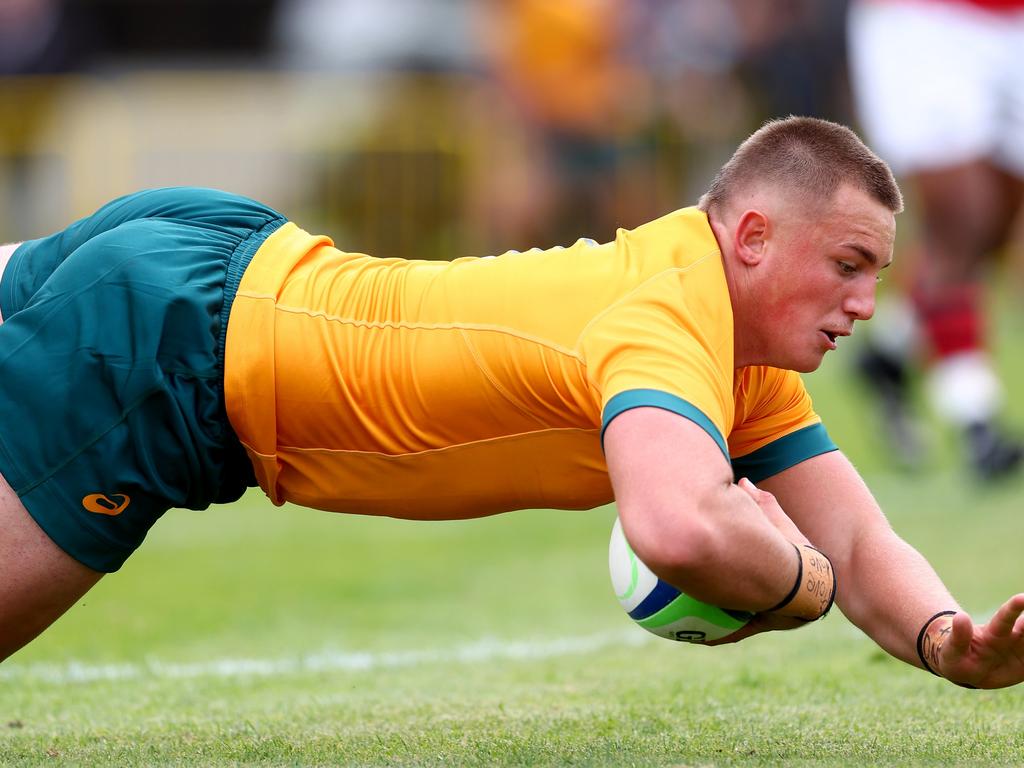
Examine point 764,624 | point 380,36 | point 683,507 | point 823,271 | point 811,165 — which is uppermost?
point 811,165

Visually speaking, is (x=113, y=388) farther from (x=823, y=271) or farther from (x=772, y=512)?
(x=823, y=271)

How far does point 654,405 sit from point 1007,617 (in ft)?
2.82

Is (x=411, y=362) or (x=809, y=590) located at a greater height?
(x=411, y=362)

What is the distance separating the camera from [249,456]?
3881 millimetres

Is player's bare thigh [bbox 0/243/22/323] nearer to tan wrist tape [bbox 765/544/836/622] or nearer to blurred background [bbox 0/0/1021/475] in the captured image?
tan wrist tape [bbox 765/544/836/622]

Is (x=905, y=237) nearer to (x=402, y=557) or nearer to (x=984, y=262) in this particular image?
(x=984, y=262)

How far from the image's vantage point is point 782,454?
13.6 feet

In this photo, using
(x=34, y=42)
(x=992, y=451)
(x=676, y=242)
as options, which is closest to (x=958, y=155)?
(x=992, y=451)

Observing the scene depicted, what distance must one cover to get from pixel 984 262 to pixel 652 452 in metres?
5.28

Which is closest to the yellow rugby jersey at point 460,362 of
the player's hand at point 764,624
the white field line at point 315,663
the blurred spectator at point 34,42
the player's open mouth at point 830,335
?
the player's open mouth at point 830,335

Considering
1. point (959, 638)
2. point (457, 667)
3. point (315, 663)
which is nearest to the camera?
point (959, 638)

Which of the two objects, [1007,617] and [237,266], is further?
[237,266]

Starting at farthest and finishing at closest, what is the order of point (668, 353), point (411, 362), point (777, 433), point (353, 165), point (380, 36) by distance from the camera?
point (380, 36) → point (353, 165) → point (777, 433) → point (411, 362) → point (668, 353)

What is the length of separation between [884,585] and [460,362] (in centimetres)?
113
